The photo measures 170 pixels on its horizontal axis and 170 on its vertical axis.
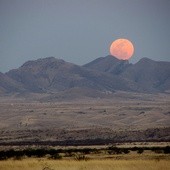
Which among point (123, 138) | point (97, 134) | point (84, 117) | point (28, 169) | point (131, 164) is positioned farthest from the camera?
point (84, 117)

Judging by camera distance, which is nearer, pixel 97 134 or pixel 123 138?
pixel 123 138

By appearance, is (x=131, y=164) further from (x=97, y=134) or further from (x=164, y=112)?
(x=164, y=112)

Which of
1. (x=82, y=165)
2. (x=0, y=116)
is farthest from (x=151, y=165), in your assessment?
(x=0, y=116)

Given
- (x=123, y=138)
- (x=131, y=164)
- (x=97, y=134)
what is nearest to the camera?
(x=131, y=164)

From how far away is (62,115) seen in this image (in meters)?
148

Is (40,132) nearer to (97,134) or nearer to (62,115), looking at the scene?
(97,134)

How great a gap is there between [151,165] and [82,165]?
409 cm

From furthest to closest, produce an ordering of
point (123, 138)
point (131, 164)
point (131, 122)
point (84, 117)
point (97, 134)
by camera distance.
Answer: point (84, 117) < point (131, 122) < point (97, 134) < point (123, 138) < point (131, 164)

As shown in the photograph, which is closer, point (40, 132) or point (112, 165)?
point (112, 165)

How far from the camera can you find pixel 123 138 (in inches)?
3093

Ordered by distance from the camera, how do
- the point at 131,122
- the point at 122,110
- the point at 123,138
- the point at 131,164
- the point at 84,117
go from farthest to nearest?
the point at 122,110
the point at 84,117
the point at 131,122
the point at 123,138
the point at 131,164

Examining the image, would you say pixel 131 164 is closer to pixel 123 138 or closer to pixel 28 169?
pixel 28 169

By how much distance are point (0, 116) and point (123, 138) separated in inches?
3313

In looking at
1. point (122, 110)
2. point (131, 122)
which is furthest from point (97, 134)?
point (122, 110)
